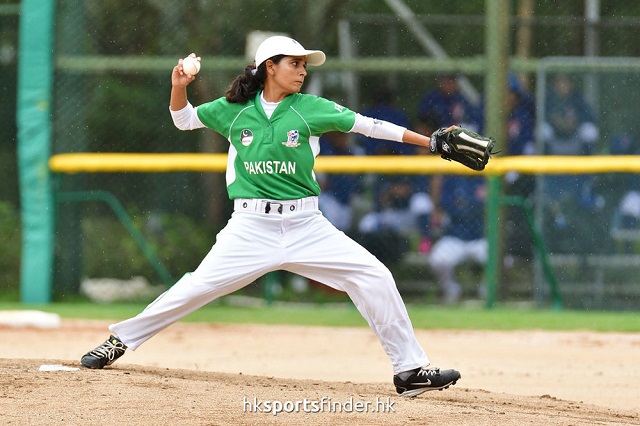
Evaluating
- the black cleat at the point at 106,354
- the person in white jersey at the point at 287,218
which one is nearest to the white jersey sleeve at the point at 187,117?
the person in white jersey at the point at 287,218

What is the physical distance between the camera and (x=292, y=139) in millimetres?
5578

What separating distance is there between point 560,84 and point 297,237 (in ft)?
18.3

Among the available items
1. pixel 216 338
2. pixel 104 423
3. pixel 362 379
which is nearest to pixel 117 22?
pixel 216 338

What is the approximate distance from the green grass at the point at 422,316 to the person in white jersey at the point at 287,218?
3772mm

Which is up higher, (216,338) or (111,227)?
(111,227)

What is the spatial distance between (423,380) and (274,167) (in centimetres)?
124

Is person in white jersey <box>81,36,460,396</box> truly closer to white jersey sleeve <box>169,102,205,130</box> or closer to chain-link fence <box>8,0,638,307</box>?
white jersey sleeve <box>169,102,205,130</box>

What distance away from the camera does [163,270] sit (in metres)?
10.8

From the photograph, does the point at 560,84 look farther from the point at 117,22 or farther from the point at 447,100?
the point at 117,22

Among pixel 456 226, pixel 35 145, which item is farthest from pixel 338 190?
pixel 35 145

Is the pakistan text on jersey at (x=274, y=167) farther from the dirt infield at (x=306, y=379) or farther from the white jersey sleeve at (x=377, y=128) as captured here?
the dirt infield at (x=306, y=379)

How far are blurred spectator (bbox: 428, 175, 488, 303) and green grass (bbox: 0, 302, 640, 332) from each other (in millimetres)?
371

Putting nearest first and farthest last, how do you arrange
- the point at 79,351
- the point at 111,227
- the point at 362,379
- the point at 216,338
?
1. the point at 362,379
2. the point at 79,351
3. the point at 216,338
4. the point at 111,227

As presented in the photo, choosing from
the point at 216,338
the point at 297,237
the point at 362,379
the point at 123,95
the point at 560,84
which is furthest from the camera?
the point at 123,95
